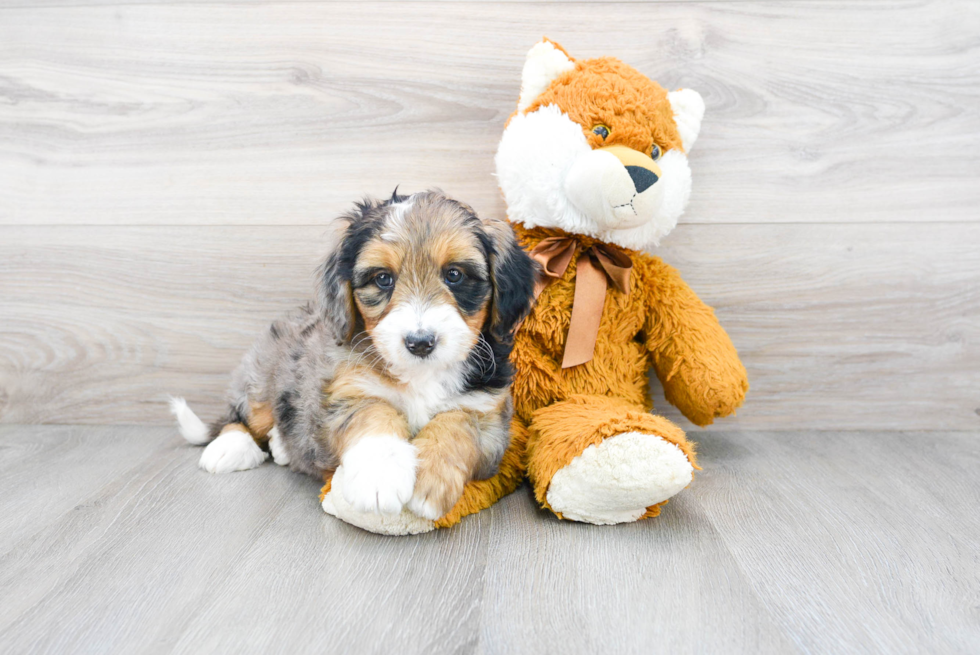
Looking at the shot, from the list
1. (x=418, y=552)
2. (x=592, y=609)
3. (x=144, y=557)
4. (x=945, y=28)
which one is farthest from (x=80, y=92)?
(x=945, y=28)

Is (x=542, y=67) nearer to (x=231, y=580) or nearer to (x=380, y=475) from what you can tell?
(x=380, y=475)

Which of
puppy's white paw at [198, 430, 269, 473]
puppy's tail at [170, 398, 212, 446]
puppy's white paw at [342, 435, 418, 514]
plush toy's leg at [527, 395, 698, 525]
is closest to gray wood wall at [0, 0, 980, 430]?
puppy's tail at [170, 398, 212, 446]

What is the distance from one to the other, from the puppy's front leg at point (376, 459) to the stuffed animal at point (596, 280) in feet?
0.67

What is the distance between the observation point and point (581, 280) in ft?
5.78

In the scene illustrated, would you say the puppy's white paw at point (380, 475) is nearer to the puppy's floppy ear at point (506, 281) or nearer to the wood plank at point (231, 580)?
the wood plank at point (231, 580)

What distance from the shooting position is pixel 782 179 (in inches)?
82.7

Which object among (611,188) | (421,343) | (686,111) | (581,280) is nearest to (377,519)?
(421,343)

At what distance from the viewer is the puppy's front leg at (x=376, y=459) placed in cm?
126

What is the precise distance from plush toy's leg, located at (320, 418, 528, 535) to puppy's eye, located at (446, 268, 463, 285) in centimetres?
48

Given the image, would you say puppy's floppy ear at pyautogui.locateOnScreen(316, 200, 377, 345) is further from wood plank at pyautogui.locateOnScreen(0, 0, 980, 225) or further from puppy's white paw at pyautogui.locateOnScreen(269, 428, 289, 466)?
wood plank at pyautogui.locateOnScreen(0, 0, 980, 225)

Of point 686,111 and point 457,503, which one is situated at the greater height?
point 686,111

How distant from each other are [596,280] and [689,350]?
33cm

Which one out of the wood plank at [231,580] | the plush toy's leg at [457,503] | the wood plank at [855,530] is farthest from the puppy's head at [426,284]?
the wood plank at [855,530]

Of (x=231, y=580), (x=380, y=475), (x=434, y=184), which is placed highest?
(x=434, y=184)
